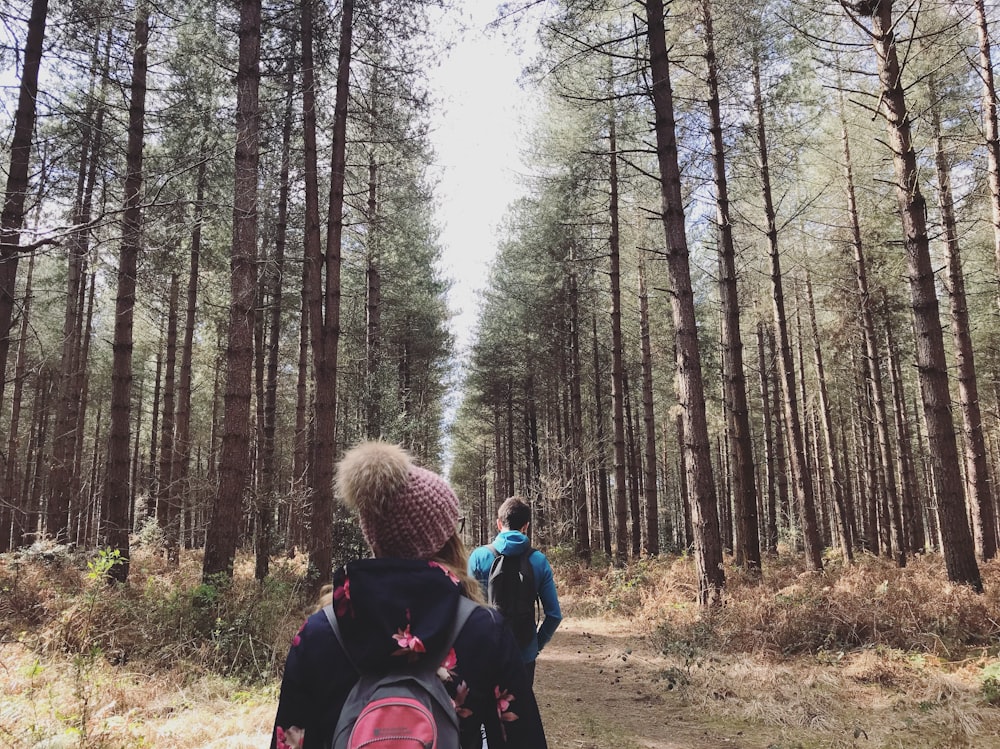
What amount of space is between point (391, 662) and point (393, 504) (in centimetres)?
45

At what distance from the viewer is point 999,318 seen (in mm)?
17672

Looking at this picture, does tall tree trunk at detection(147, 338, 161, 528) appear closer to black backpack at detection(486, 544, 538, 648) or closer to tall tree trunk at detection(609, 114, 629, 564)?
tall tree trunk at detection(609, 114, 629, 564)

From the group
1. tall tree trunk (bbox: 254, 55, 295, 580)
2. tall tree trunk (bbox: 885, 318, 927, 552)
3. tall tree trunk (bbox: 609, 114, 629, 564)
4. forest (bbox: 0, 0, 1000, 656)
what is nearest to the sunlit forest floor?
forest (bbox: 0, 0, 1000, 656)

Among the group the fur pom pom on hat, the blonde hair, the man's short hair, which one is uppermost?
the fur pom pom on hat

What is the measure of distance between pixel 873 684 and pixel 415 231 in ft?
52.6

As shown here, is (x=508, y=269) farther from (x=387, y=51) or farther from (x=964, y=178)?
(x=964, y=178)

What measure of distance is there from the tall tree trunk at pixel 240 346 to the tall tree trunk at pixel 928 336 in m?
8.56

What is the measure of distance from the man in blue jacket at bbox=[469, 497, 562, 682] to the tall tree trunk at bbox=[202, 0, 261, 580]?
488 cm

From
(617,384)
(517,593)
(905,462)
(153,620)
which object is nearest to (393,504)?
(517,593)

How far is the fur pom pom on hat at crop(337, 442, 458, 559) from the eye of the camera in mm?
1791

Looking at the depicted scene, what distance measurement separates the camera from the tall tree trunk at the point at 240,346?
795 cm

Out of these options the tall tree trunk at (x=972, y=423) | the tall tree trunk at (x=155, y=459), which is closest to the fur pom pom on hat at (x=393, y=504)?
the tall tree trunk at (x=972, y=423)

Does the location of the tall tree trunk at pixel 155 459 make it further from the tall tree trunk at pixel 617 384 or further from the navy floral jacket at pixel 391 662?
the navy floral jacket at pixel 391 662

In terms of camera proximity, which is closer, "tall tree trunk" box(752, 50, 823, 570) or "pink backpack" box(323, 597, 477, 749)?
"pink backpack" box(323, 597, 477, 749)
